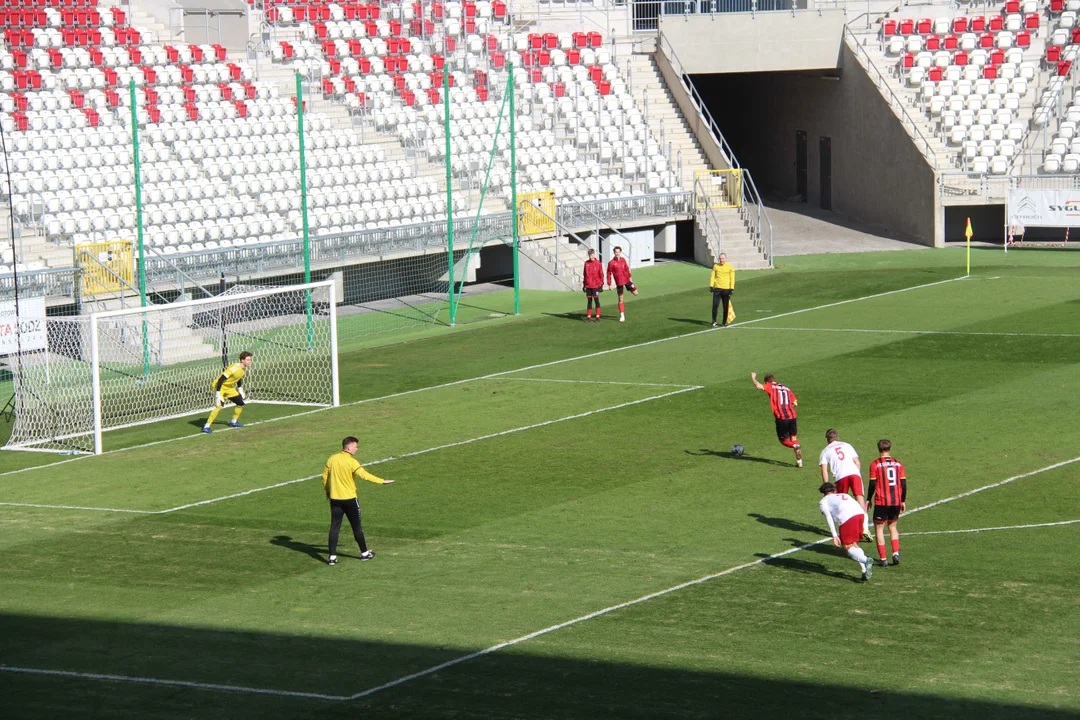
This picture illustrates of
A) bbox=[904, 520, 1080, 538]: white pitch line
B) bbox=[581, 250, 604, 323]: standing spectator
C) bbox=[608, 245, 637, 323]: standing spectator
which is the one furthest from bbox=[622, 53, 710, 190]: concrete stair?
bbox=[904, 520, 1080, 538]: white pitch line

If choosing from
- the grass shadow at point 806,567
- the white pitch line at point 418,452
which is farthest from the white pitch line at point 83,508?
the grass shadow at point 806,567

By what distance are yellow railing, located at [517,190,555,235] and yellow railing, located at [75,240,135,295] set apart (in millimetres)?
11590

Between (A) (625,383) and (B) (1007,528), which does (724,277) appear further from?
(B) (1007,528)

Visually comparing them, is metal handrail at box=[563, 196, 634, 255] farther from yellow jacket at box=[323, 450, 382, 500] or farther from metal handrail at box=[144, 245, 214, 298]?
yellow jacket at box=[323, 450, 382, 500]

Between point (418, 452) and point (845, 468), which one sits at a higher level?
point (845, 468)

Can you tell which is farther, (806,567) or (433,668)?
(806,567)

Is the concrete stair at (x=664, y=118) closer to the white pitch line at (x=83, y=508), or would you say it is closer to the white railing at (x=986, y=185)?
the white railing at (x=986, y=185)

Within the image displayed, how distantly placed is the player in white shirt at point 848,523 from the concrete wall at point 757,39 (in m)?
34.9

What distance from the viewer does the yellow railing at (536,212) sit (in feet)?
128

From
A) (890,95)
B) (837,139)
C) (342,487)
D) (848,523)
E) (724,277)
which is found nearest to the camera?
(848,523)

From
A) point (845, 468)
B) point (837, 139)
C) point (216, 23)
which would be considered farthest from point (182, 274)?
point (837, 139)

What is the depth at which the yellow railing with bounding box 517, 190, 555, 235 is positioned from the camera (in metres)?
39.1

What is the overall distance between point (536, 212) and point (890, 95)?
45.9 feet

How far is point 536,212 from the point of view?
39562 millimetres
